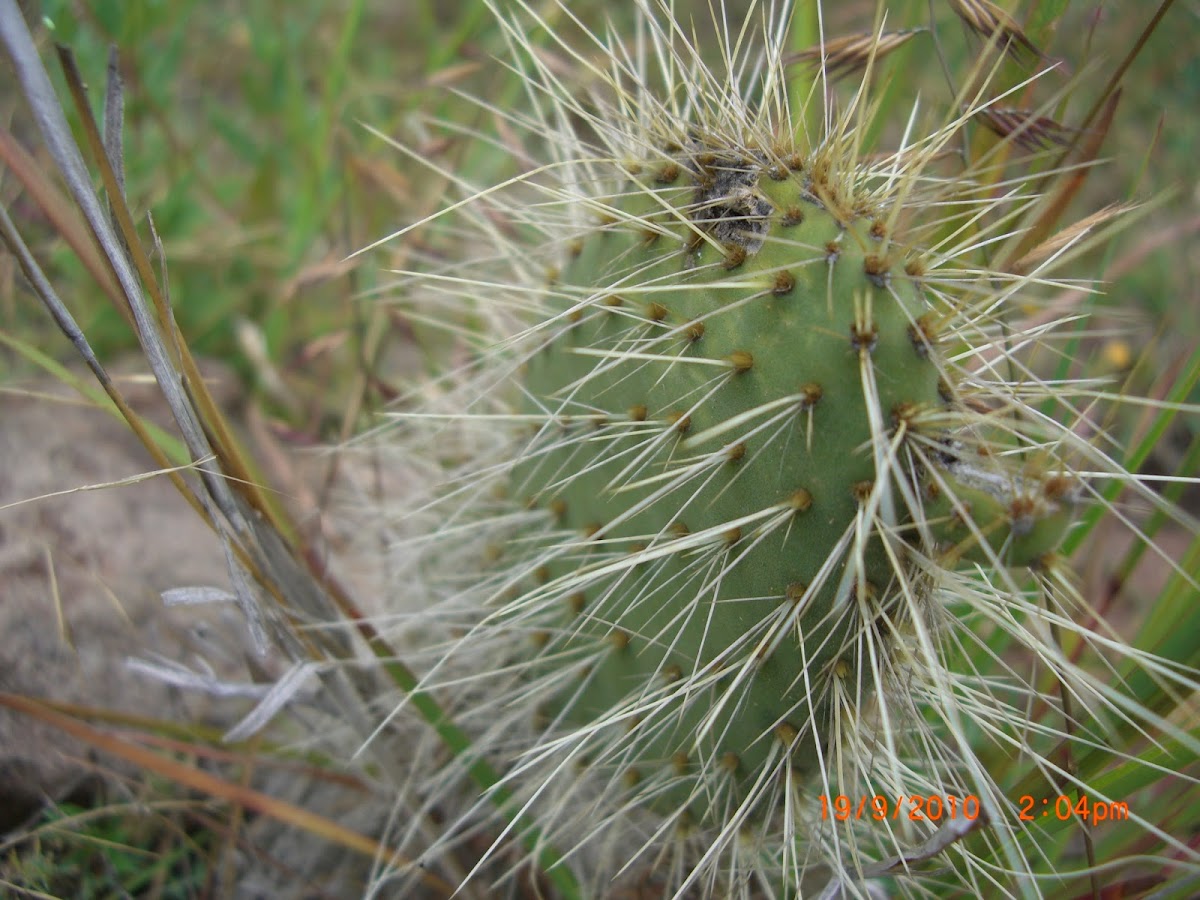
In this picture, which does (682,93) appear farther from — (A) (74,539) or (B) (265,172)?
(A) (74,539)

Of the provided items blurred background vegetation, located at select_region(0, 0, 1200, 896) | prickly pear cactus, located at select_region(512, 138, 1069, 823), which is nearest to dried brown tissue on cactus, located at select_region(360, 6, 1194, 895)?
prickly pear cactus, located at select_region(512, 138, 1069, 823)
